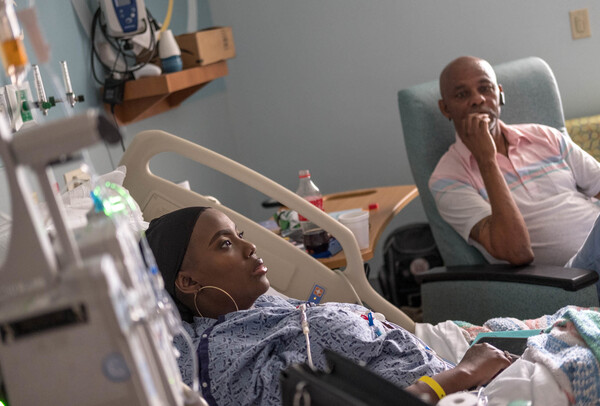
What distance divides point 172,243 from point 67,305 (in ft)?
3.52

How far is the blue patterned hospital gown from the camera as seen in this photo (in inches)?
62.4

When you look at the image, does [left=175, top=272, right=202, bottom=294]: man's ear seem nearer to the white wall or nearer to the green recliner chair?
the green recliner chair

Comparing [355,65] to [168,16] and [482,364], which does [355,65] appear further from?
[482,364]

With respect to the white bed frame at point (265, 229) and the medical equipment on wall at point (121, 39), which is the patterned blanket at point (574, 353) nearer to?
the white bed frame at point (265, 229)

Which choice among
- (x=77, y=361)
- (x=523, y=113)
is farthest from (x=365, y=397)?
(x=523, y=113)

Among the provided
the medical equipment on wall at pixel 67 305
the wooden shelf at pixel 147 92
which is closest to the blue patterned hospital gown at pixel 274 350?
the medical equipment on wall at pixel 67 305

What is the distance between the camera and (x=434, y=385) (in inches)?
59.4

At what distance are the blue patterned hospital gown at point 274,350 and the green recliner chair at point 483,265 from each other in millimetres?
681

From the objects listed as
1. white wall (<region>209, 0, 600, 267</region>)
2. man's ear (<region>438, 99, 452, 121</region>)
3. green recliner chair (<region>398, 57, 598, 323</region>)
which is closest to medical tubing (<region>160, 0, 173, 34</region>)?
white wall (<region>209, 0, 600, 267</region>)

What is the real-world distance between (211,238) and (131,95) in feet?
3.64

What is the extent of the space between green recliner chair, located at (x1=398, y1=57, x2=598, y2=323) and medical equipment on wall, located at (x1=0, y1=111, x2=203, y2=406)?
170cm

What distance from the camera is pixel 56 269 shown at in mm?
757

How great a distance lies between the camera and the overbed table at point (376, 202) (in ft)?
8.46

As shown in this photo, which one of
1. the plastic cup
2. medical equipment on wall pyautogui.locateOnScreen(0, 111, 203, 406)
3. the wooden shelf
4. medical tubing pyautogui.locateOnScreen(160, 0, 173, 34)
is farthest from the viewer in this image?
medical tubing pyautogui.locateOnScreen(160, 0, 173, 34)
